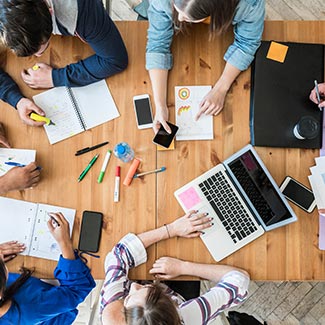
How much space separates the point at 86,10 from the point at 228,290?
0.93 m

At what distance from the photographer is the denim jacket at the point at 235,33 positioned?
Result: 4.02 feet

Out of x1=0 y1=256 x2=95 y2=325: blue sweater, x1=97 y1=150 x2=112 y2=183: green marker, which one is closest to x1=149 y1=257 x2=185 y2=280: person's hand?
x1=0 y1=256 x2=95 y2=325: blue sweater

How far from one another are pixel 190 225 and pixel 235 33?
0.63m

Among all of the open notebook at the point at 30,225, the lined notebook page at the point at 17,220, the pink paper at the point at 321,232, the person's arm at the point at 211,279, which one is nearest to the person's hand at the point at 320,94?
the pink paper at the point at 321,232

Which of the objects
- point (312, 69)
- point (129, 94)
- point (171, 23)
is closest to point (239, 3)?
point (171, 23)

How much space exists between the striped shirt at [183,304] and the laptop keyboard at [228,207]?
0.13 m

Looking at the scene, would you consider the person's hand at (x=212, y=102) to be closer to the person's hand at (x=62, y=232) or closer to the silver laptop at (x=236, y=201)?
the silver laptop at (x=236, y=201)

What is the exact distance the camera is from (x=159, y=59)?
128 cm

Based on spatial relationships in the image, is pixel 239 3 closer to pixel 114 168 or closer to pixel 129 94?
pixel 129 94

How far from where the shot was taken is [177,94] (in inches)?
52.1

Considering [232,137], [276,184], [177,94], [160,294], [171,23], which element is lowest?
[160,294]

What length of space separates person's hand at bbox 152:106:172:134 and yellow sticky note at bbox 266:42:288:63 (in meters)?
0.38

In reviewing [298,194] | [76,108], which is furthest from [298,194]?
[76,108]

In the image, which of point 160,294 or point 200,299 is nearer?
point 160,294
